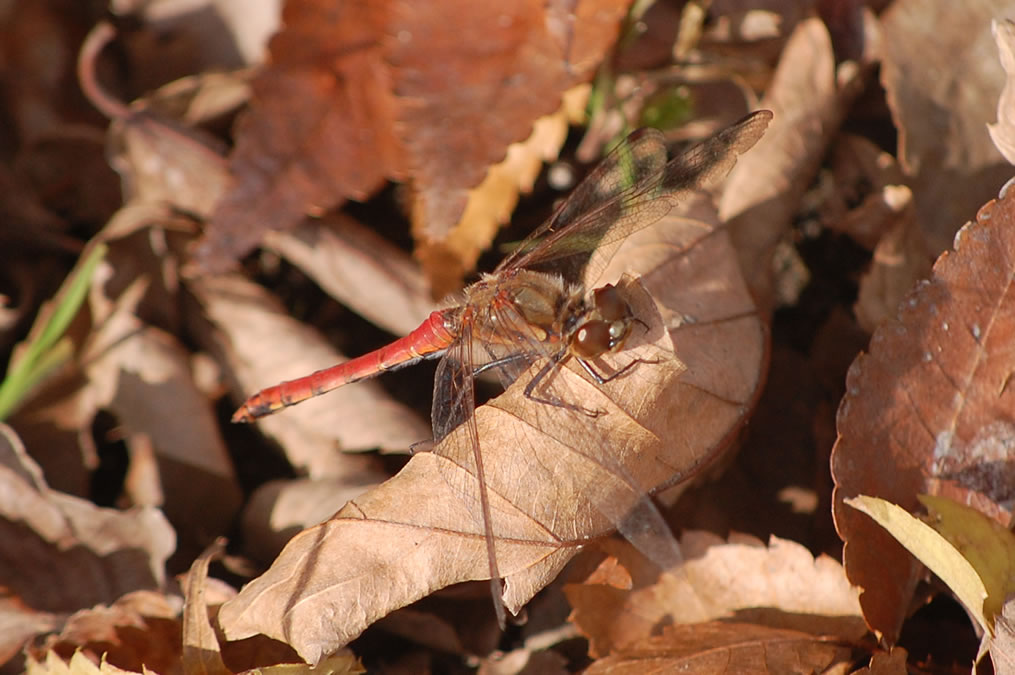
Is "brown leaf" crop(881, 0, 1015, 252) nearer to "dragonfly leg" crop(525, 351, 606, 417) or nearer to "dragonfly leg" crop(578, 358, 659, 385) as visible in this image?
"dragonfly leg" crop(578, 358, 659, 385)

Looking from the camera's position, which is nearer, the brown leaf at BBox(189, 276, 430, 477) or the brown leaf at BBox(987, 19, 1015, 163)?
the brown leaf at BBox(987, 19, 1015, 163)

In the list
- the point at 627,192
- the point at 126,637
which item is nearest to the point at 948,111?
the point at 627,192

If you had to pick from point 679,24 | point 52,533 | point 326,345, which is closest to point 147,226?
point 326,345

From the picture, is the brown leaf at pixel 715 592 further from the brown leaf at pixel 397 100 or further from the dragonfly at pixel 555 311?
the brown leaf at pixel 397 100

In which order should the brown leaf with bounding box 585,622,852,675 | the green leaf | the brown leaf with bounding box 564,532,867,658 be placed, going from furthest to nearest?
the green leaf, the brown leaf with bounding box 564,532,867,658, the brown leaf with bounding box 585,622,852,675

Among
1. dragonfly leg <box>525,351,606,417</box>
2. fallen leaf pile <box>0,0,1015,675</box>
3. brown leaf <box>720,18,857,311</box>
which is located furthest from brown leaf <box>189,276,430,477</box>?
brown leaf <box>720,18,857,311</box>
